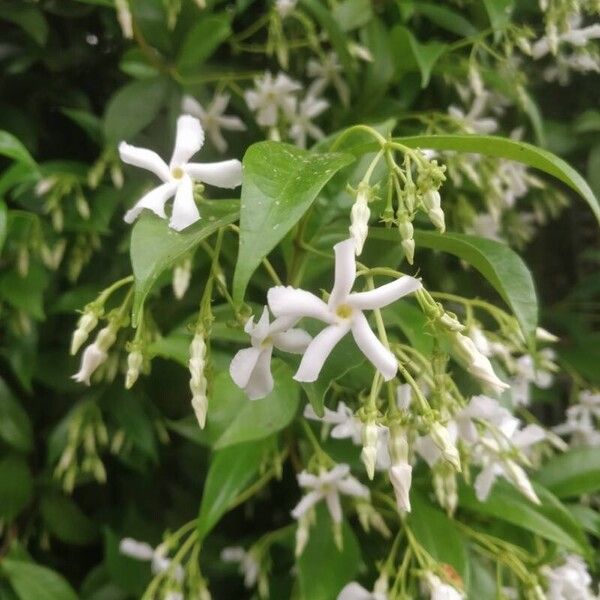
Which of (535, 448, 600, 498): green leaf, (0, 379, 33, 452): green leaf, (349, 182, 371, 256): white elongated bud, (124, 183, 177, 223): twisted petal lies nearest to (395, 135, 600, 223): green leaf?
(349, 182, 371, 256): white elongated bud

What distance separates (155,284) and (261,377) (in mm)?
270

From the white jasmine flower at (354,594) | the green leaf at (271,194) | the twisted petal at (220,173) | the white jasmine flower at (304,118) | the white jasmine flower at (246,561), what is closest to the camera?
the green leaf at (271,194)

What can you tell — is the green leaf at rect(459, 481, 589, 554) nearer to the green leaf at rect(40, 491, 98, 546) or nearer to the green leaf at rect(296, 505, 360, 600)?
the green leaf at rect(296, 505, 360, 600)

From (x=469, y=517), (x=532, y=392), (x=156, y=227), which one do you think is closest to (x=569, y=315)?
(x=532, y=392)

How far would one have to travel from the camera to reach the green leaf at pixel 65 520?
92 centimetres

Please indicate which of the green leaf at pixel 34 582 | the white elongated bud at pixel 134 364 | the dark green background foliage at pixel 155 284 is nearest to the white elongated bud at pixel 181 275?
the dark green background foliage at pixel 155 284

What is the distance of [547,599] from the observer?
658 mm

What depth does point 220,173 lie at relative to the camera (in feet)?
1.65

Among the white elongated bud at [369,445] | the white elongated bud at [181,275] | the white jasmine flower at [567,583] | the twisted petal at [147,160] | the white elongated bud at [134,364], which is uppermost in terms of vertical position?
the twisted petal at [147,160]

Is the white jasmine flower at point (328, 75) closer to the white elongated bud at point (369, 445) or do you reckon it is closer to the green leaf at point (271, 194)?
the green leaf at point (271, 194)

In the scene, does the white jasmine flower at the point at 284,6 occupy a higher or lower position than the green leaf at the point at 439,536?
higher

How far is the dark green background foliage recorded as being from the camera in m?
0.69

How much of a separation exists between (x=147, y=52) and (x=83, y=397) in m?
0.42

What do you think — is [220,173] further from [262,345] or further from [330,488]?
[330,488]
